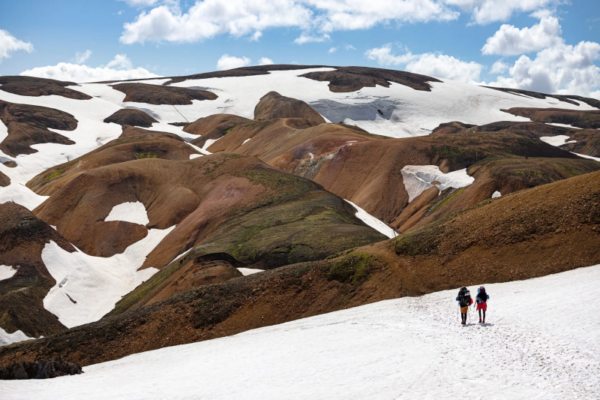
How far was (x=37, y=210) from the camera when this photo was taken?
7025cm

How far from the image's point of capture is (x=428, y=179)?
245 ft

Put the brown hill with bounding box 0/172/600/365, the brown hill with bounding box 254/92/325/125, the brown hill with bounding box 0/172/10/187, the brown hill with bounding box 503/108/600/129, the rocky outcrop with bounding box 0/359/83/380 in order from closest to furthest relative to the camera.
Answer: the rocky outcrop with bounding box 0/359/83/380, the brown hill with bounding box 0/172/600/365, the brown hill with bounding box 0/172/10/187, the brown hill with bounding box 254/92/325/125, the brown hill with bounding box 503/108/600/129

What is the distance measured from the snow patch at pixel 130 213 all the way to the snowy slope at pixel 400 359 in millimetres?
41486

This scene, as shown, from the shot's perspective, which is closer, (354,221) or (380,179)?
(354,221)

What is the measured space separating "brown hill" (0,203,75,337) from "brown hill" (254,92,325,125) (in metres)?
90.0

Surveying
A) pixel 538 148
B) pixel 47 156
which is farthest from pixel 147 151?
pixel 538 148

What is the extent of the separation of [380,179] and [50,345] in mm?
55078

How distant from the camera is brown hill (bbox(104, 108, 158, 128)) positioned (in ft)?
472

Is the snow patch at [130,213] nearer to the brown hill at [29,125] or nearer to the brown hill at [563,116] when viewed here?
the brown hill at [29,125]

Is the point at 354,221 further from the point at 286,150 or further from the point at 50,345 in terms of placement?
the point at 286,150

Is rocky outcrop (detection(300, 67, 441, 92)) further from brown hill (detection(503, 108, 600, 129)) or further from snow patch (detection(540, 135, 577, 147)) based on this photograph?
snow patch (detection(540, 135, 577, 147))

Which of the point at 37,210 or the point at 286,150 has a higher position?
the point at 286,150

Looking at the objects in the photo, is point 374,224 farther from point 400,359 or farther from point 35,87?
point 35,87

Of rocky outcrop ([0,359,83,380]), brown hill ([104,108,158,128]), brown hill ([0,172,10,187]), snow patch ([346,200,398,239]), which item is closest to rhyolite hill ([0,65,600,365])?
snow patch ([346,200,398,239])
